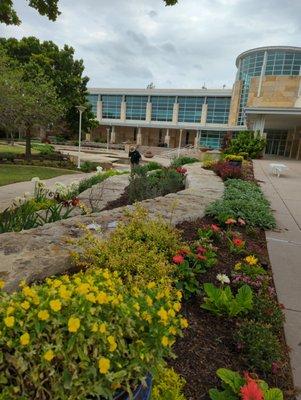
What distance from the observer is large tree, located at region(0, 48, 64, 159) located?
1927cm

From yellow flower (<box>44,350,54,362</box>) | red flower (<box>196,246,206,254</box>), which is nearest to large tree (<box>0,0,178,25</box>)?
red flower (<box>196,246,206,254</box>)

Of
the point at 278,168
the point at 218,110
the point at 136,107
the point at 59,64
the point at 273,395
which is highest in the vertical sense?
the point at 59,64

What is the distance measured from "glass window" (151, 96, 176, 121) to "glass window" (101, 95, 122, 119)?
25.2 feet

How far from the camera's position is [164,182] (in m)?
8.55

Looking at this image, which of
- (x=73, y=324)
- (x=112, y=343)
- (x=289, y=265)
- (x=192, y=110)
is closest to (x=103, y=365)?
(x=112, y=343)

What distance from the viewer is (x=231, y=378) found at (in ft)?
6.37

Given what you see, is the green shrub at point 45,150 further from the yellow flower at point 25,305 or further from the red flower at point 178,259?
the yellow flower at point 25,305

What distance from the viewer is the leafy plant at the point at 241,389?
5.62ft

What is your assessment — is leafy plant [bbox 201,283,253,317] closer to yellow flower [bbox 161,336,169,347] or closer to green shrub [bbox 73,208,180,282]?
green shrub [bbox 73,208,180,282]

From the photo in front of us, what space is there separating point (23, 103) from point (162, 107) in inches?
→ 1728

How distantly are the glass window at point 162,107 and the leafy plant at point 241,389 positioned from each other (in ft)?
200

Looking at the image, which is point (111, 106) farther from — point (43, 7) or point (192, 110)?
point (43, 7)

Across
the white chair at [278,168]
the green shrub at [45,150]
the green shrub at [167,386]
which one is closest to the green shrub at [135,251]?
the green shrub at [167,386]

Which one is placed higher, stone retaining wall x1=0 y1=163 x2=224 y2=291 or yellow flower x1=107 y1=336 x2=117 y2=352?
yellow flower x1=107 y1=336 x2=117 y2=352
